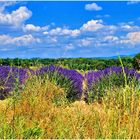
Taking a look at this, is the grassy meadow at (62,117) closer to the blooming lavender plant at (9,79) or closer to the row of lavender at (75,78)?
the blooming lavender plant at (9,79)

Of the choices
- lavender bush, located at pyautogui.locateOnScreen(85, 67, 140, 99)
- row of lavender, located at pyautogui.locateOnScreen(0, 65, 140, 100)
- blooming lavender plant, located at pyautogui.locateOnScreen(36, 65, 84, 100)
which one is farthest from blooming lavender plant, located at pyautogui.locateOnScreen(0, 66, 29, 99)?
lavender bush, located at pyautogui.locateOnScreen(85, 67, 140, 99)

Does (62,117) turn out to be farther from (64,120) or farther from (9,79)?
(9,79)

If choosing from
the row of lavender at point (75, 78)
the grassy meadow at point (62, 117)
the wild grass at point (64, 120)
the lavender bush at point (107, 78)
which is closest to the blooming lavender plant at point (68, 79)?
the row of lavender at point (75, 78)

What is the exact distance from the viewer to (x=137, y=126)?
223 inches

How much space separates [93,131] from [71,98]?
5.12 meters

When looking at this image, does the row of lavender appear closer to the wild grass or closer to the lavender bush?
the lavender bush

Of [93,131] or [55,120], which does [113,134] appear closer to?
[93,131]

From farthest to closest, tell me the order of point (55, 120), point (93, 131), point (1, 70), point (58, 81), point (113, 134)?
point (1, 70) < point (58, 81) < point (55, 120) < point (93, 131) < point (113, 134)

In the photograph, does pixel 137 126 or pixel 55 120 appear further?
pixel 55 120

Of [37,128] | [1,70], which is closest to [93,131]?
[37,128]

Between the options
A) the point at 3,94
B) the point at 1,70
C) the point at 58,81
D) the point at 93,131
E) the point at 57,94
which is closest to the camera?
the point at 93,131

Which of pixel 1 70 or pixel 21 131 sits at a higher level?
pixel 1 70

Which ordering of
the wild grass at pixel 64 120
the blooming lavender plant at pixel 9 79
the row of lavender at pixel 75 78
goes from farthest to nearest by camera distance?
the row of lavender at pixel 75 78 → the blooming lavender plant at pixel 9 79 → the wild grass at pixel 64 120

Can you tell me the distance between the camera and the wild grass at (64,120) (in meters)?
5.55
